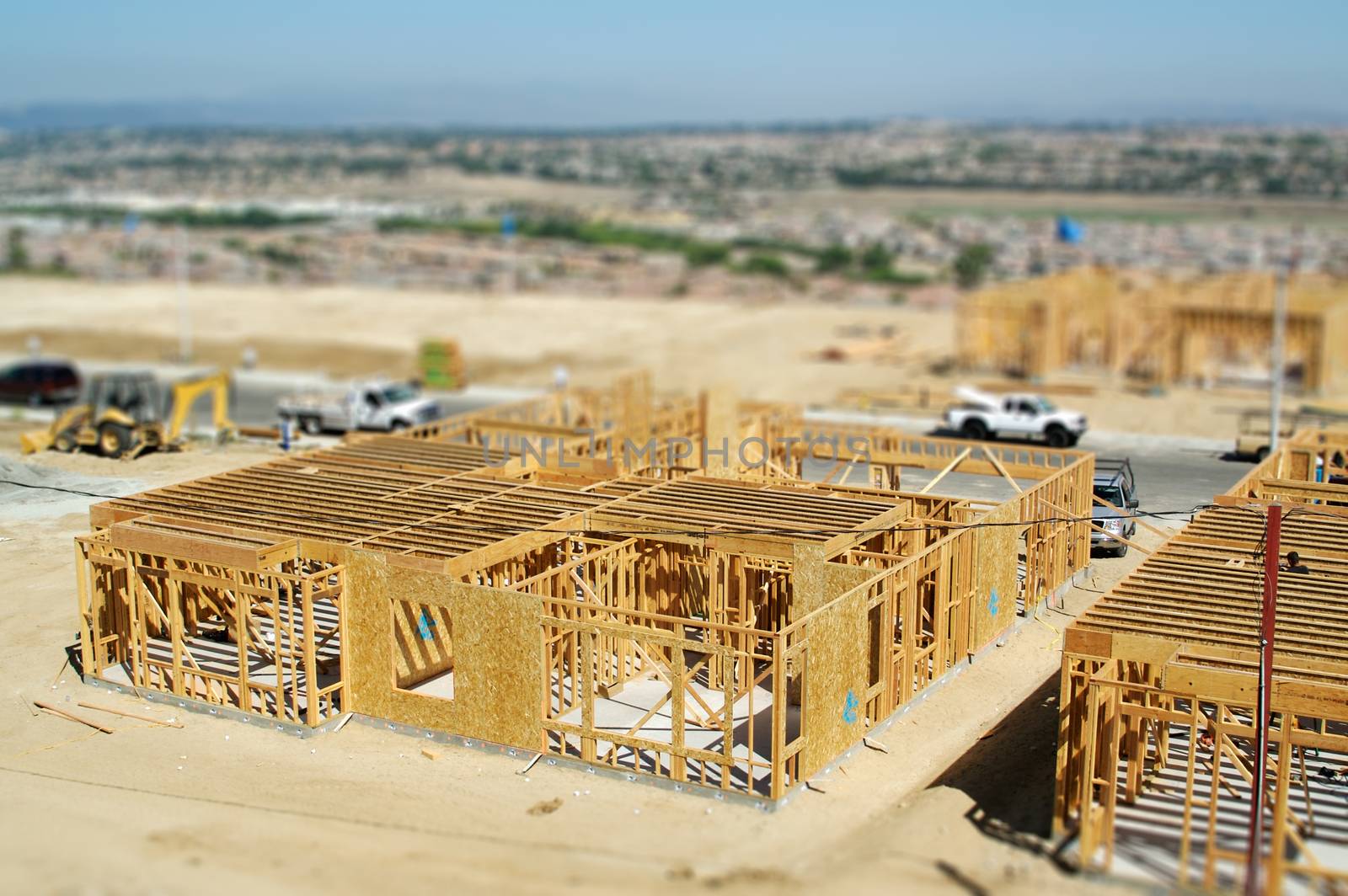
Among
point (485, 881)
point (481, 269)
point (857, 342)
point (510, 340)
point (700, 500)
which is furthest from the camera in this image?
point (481, 269)

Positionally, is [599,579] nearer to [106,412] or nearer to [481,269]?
[106,412]

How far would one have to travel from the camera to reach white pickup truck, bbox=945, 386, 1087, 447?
38688mm

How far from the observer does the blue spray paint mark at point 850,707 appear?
18078 millimetres

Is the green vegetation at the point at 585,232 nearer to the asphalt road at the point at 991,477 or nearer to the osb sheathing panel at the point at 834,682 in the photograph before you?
the asphalt road at the point at 991,477

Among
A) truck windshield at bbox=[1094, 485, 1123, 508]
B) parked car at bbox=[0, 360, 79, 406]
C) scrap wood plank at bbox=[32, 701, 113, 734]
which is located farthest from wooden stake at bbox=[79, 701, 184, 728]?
parked car at bbox=[0, 360, 79, 406]

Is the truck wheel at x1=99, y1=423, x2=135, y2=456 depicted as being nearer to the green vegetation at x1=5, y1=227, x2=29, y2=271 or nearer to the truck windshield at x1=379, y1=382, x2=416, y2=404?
the truck windshield at x1=379, y1=382, x2=416, y2=404

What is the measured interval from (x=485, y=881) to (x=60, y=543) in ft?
53.2

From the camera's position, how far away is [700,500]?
75.7 feet

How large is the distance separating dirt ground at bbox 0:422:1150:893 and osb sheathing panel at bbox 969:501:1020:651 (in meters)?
1.31

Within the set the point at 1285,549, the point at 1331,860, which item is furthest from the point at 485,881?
the point at 1285,549

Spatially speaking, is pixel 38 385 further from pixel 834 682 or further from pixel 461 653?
pixel 834 682

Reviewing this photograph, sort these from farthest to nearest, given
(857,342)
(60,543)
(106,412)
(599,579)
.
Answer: (857,342)
(106,412)
(60,543)
(599,579)

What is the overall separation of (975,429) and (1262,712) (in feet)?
84.3

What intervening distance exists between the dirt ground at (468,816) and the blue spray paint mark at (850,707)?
1.86 feet
